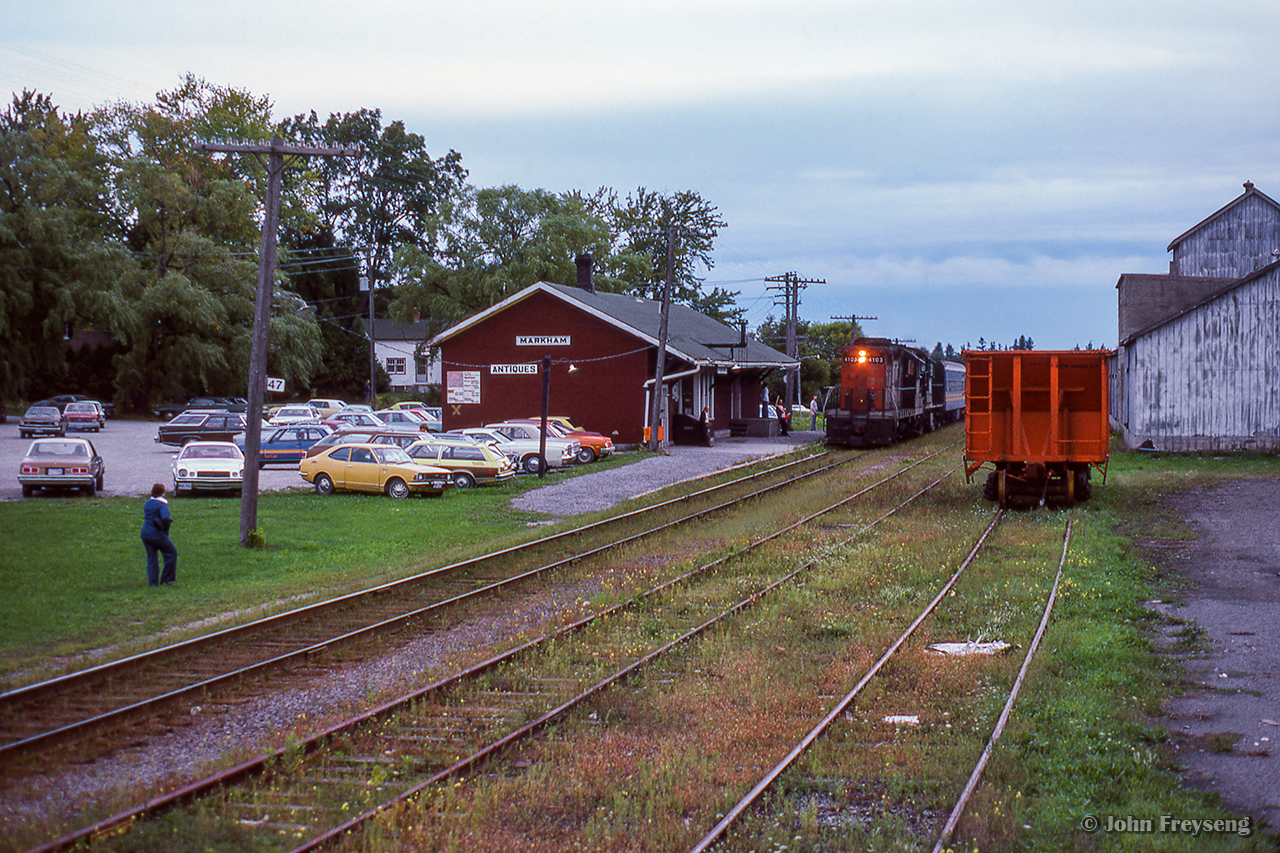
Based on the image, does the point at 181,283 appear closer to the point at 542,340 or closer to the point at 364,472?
the point at 542,340

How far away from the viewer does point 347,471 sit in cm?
2848

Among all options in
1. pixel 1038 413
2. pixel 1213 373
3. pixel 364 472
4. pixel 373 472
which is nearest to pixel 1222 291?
pixel 1213 373

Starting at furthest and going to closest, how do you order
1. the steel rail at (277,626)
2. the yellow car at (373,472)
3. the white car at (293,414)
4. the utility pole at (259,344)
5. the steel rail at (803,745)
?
the white car at (293,414) → the yellow car at (373,472) → the utility pole at (259,344) → the steel rail at (277,626) → the steel rail at (803,745)

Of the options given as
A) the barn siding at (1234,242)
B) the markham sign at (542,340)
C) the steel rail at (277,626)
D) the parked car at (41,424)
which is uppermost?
the barn siding at (1234,242)

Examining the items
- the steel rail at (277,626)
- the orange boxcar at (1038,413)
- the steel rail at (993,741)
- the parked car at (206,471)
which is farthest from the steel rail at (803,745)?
the parked car at (206,471)

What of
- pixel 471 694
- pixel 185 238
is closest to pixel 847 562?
pixel 471 694

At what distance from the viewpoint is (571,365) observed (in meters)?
44.3

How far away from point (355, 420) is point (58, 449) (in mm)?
21294

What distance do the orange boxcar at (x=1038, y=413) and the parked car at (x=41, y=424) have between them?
40.2 metres

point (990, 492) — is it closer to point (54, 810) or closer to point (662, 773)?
point (662, 773)

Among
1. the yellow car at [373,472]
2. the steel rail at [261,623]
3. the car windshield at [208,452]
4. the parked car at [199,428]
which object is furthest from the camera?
the parked car at [199,428]

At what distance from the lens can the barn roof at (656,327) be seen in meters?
43.3

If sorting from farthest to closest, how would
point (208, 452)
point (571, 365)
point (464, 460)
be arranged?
point (571, 365)
point (464, 460)
point (208, 452)

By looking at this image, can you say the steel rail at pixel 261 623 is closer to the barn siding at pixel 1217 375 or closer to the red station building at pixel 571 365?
the barn siding at pixel 1217 375
